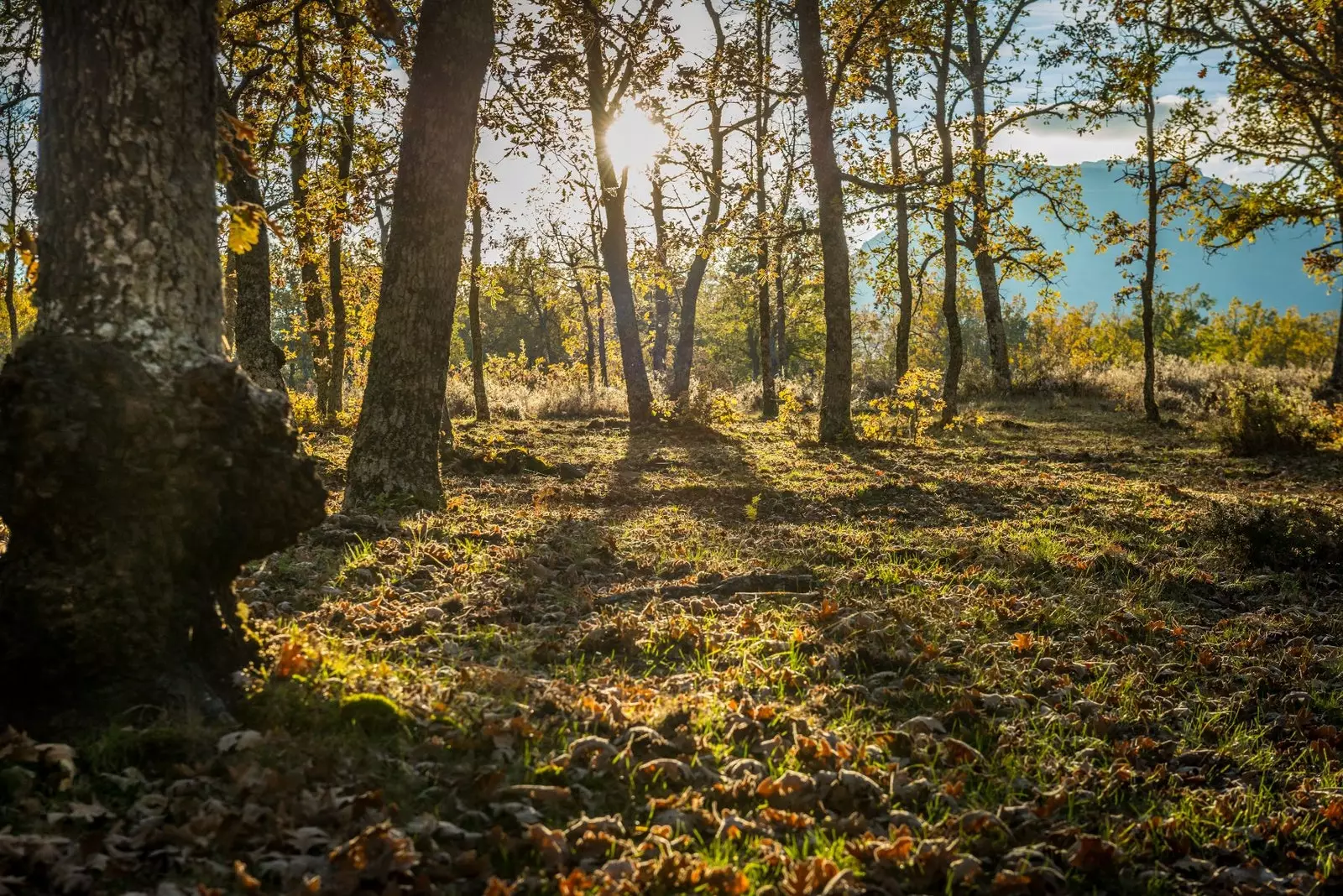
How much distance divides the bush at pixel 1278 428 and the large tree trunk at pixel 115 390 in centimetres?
1601

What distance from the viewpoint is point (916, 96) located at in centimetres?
2327

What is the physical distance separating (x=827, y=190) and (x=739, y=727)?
12.8 metres

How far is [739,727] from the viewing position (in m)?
3.63

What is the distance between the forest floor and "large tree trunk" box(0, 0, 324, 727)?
0.40 m

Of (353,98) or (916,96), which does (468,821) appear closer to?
(353,98)

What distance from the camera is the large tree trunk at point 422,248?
23.9 ft

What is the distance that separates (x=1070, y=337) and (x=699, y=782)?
74.9 metres

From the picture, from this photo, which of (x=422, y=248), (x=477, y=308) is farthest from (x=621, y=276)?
(x=422, y=248)

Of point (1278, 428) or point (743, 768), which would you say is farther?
point (1278, 428)

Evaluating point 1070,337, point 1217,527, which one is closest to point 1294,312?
point 1070,337

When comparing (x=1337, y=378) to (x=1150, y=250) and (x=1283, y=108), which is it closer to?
(x=1150, y=250)

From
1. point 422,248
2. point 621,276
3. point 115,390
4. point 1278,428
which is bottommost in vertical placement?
point 1278,428

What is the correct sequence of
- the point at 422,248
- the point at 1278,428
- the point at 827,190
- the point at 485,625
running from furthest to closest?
the point at 827,190, the point at 1278,428, the point at 422,248, the point at 485,625

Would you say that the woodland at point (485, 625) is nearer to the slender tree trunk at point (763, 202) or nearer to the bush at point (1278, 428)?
the bush at point (1278, 428)
